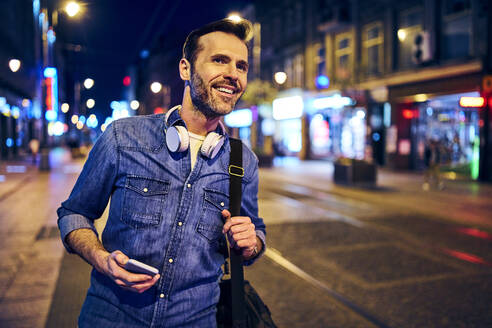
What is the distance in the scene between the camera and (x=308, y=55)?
28.6 m

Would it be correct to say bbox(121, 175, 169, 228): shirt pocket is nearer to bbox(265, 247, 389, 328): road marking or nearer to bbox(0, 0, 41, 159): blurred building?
bbox(265, 247, 389, 328): road marking

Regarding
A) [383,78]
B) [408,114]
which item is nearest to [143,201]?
[408,114]

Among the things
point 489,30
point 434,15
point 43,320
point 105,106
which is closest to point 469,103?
point 489,30

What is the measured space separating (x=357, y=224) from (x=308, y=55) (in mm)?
22098

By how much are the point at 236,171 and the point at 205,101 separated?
0.33 m

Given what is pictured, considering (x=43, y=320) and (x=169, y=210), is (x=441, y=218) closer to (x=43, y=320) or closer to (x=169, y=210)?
(x=43, y=320)

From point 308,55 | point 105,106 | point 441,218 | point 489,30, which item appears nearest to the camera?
point 441,218

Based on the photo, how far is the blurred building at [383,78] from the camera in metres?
17.3

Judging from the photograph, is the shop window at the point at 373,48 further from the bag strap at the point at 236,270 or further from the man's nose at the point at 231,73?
the bag strap at the point at 236,270

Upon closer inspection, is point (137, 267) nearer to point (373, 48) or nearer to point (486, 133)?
point (486, 133)

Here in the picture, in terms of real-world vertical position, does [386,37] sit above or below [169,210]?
above

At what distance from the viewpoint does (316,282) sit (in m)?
4.91

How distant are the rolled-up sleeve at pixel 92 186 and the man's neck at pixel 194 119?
12.7 inches

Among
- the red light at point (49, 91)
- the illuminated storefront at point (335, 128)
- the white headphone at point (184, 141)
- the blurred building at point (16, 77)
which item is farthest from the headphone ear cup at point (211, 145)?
the red light at point (49, 91)
